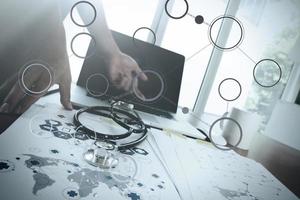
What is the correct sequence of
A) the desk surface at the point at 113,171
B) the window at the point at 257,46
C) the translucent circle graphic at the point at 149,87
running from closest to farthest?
1. the desk surface at the point at 113,171
2. the translucent circle graphic at the point at 149,87
3. the window at the point at 257,46

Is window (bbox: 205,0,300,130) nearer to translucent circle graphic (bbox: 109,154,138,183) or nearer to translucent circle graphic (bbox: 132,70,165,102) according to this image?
translucent circle graphic (bbox: 132,70,165,102)

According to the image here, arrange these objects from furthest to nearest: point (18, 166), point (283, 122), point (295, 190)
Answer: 1. point (283, 122)
2. point (295, 190)
3. point (18, 166)

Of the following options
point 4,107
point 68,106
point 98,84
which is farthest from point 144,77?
point 4,107

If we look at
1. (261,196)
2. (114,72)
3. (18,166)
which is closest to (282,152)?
(261,196)

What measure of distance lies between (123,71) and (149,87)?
0.10 metres

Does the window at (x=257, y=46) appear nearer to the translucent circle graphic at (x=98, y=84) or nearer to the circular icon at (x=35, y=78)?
the translucent circle graphic at (x=98, y=84)

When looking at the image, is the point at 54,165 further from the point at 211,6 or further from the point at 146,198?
the point at 211,6

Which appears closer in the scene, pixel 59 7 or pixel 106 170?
pixel 106 170

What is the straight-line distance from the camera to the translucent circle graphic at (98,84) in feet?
2.39

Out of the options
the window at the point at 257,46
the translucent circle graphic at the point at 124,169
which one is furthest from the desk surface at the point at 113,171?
the window at the point at 257,46

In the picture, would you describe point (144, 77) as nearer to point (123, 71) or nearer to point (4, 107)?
point (123, 71)

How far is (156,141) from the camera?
0.55 metres

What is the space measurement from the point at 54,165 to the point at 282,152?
84 cm

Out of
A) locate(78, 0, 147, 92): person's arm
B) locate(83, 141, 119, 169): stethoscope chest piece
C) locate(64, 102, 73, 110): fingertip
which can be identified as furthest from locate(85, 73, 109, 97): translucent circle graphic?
locate(83, 141, 119, 169): stethoscope chest piece
